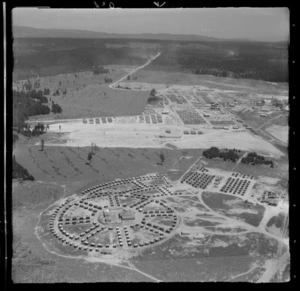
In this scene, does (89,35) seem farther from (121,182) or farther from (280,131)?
(280,131)

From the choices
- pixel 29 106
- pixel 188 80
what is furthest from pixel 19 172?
pixel 188 80

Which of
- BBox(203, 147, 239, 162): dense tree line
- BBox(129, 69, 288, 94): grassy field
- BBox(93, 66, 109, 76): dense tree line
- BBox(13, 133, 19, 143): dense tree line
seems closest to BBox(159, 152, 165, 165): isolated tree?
BBox(203, 147, 239, 162): dense tree line

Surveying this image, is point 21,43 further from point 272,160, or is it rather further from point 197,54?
point 272,160

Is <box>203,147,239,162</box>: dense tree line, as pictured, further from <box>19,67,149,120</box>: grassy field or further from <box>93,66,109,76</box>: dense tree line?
<box>93,66,109,76</box>: dense tree line
